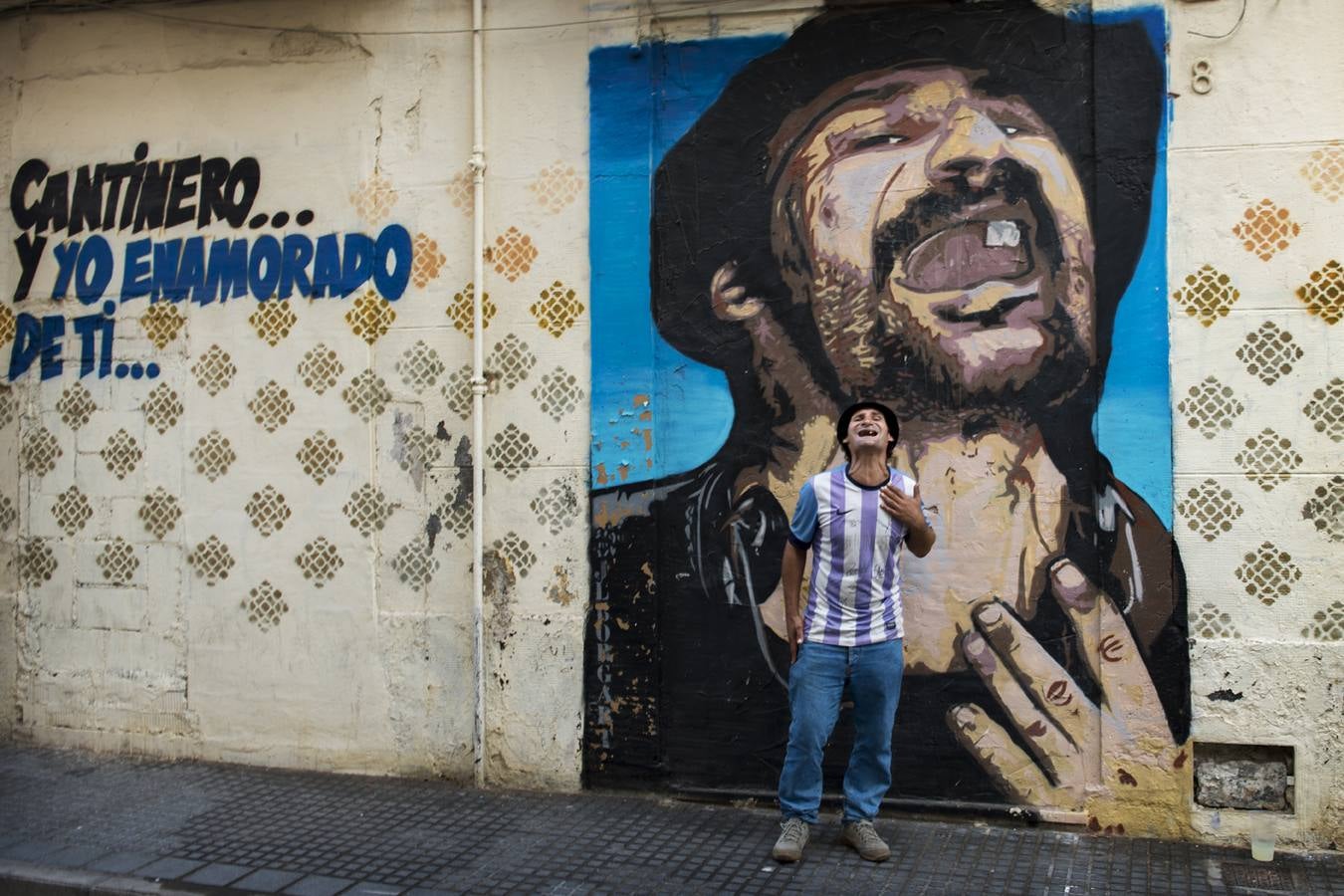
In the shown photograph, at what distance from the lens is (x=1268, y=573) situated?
17.2 ft

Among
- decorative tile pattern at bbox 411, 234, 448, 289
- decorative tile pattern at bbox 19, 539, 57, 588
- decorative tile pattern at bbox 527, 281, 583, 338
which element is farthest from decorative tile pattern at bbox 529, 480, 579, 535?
decorative tile pattern at bbox 19, 539, 57, 588

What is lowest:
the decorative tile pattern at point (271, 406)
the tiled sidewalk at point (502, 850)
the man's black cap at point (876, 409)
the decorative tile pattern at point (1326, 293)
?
the tiled sidewalk at point (502, 850)

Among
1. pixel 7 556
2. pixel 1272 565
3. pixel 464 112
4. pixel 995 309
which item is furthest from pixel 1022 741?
pixel 7 556

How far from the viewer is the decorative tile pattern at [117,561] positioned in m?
6.91

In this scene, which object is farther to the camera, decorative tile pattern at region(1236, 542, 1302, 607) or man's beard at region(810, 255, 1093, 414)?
man's beard at region(810, 255, 1093, 414)

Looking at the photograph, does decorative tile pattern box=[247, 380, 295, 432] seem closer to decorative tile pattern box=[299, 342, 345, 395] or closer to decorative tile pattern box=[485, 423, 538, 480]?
decorative tile pattern box=[299, 342, 345, 395]

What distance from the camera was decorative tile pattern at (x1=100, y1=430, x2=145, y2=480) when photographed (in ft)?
22.7

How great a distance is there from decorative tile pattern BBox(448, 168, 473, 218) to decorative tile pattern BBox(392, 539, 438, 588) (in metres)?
1.82

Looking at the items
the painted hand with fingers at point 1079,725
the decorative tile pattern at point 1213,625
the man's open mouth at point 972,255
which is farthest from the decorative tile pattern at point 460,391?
the decorative tile pattern at point 1213,625

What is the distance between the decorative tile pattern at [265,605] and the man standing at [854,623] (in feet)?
10.0

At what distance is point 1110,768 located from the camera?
17.6ft

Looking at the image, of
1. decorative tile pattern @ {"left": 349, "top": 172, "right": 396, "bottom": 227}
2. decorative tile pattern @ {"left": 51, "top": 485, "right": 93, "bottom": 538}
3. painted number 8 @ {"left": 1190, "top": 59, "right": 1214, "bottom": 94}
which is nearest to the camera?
painted number 8 @ {"left": 1190, "top": 59, "right": 1214, "bottom": 94}

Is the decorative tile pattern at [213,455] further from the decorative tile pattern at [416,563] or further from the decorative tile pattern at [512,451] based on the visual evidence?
the decorative tile pattern at [512,451]

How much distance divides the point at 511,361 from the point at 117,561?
2.76 meters
